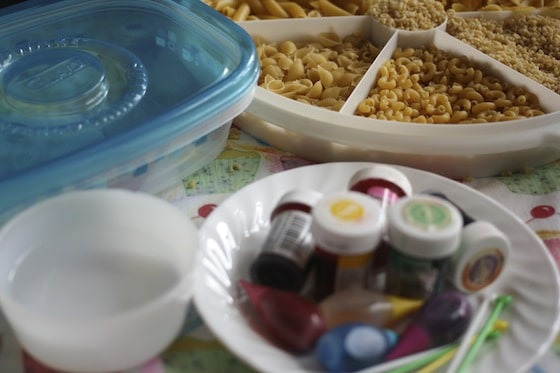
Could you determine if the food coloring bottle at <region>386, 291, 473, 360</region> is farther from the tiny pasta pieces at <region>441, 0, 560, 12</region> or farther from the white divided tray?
the tiny pasta pieces at <region>441, 0, 560, 12</region>

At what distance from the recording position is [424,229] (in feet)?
1.89

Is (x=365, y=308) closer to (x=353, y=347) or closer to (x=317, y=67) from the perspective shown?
(x=353, y=347)

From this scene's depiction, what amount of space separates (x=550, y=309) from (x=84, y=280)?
0.41 m

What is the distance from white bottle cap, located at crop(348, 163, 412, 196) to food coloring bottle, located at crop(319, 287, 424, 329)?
118 millimetres

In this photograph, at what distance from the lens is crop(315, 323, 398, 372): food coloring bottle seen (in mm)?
562

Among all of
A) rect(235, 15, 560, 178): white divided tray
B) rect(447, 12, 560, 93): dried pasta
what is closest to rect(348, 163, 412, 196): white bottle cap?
rect(235, 15, 560, 178): white divided tray

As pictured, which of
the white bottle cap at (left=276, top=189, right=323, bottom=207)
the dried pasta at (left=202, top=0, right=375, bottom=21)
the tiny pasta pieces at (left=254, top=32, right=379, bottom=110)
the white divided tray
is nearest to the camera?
the white bottle cap at (left=276, top=189, right=323, bottom=207)

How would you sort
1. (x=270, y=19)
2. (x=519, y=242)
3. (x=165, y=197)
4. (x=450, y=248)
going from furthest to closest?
(x=270, y=19)
(x=165, y=197)
(x=519, y=242)
(x=450, y=248)

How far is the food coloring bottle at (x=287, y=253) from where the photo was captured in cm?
60

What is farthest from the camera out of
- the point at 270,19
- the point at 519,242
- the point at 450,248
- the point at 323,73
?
the point at 270,19

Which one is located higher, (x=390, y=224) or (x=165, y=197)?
(x=390, y=224)

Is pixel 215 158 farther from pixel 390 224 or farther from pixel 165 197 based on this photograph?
pixel 390 224

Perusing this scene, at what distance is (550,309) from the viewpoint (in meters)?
0.62

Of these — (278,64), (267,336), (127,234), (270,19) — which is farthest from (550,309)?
(270,19)
